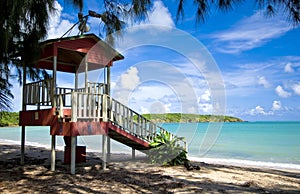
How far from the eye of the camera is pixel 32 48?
5.12 metres

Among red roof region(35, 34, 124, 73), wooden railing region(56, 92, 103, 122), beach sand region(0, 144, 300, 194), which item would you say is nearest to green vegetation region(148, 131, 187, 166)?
beach sand region(0, 144, 300, 194)

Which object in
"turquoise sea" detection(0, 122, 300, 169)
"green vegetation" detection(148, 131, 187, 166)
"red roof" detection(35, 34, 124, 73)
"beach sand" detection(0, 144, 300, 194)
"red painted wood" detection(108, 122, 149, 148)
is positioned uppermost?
"red roof" detection(35, 34, 124, 73)

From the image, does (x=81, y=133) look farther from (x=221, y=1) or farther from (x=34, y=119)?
(x=221, y=1)

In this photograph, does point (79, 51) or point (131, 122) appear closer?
point (79, 51)

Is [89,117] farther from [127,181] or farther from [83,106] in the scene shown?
[127,181]

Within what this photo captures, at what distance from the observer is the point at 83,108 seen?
23.1ft

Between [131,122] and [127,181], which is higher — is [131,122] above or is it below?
above

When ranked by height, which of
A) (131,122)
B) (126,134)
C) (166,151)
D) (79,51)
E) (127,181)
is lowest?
(127,181)

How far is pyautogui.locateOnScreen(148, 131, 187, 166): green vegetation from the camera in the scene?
26.8 ft

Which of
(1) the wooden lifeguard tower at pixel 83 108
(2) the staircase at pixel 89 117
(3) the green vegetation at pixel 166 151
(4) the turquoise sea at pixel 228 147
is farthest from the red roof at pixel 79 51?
(4) the turquoise sea at pixel 228 147

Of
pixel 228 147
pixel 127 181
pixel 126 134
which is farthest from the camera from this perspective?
pixel 228 147

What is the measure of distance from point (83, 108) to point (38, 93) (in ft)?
5.52

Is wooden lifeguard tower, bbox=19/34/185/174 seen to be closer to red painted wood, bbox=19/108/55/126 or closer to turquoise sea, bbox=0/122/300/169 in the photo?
red painted wood, bbox=19/108/55/126

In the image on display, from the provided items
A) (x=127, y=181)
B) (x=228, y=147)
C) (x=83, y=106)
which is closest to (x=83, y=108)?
(x=83, y=106)
